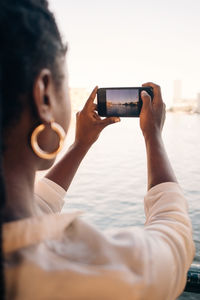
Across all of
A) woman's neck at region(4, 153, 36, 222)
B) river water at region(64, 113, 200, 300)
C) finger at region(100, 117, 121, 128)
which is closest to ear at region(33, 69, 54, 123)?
woman's neck at region(4, 153, 36, 222)

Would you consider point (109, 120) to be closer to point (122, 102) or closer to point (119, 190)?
point (122, 102)

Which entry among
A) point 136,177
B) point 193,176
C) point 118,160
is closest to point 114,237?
point 136,177

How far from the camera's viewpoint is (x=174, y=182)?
0.82 metres

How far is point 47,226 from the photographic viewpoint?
2.03 feet

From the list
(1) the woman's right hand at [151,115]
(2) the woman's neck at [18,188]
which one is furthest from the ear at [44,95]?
(1) the woman's right hand at [151,115]

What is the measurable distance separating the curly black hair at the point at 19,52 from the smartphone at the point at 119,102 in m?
0.53

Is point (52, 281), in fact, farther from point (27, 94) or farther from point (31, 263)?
point (27, 94)

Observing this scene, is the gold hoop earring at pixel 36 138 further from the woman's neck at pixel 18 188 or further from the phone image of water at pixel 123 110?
the phone image of water at pixel 123 110

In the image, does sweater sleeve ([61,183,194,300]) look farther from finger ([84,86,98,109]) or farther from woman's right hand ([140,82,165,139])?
finger ([84,86,98,109])

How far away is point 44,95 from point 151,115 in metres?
0.41

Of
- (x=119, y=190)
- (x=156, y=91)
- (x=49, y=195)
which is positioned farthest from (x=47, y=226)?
(x=119, y=190)

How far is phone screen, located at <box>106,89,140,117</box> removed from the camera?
3.76ft

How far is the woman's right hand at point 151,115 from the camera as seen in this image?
94 cm

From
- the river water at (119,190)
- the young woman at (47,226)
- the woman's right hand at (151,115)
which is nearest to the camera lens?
the young woman at (47,226)
